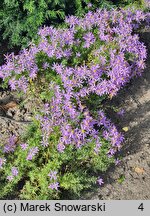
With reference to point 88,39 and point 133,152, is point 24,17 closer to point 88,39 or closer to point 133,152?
point 88,39

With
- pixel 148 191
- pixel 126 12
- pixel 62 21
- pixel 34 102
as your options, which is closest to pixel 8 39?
pixel 62 21

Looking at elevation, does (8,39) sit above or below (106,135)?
above

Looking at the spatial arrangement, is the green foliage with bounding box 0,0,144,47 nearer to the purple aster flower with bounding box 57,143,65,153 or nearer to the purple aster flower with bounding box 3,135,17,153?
the purple aster flower with bounding box 3,135,17,153

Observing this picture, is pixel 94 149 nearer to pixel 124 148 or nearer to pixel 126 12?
pixel 124 148

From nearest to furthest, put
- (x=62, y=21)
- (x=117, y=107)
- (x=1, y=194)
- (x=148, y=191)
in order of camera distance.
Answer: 1. (x=1, y=194)
2. (x=148, y=191)
3. (x=117, y=107)
4. (x=62, y=21)

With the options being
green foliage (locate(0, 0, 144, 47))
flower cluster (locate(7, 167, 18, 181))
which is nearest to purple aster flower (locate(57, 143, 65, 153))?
flower cluster (locate(7, 167, 18, 181))

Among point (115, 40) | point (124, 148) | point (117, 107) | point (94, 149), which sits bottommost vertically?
point (94, 149)

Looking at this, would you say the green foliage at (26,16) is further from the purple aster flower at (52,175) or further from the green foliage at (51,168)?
the purple aster flower at (52,175)
